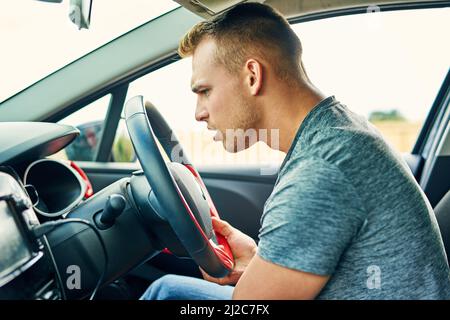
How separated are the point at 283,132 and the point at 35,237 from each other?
22.6 inches

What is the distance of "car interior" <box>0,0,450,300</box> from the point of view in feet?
3.44

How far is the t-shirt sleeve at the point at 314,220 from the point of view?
0.81 metres

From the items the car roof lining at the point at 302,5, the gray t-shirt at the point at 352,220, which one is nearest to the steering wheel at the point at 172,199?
the gray t-shirt at the point at 352,220

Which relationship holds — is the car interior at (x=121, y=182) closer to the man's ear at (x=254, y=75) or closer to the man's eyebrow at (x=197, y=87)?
the man's eyebrow at (x=197, y=87)

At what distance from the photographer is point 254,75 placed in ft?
3.53

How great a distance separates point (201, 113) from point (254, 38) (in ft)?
0.68

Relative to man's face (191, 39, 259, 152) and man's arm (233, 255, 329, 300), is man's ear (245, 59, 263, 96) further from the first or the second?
man's arm (233, 255, 329, 300)

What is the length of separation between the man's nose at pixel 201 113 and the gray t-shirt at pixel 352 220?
0.28 meters

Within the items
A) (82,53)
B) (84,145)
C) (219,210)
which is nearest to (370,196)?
(82,53)

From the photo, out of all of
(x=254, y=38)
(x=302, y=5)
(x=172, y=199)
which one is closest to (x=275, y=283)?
(x=172, y=199)

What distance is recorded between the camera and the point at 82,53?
1671mm

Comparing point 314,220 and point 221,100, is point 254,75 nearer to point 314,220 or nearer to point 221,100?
point 221,100

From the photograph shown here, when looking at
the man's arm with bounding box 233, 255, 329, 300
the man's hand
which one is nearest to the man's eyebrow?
the man's hand

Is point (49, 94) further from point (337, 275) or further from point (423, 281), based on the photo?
point (423, 281)
